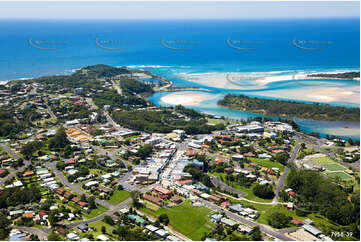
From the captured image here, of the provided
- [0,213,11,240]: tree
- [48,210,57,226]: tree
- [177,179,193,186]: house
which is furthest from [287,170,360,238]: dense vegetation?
[0,213,11,240]: tree

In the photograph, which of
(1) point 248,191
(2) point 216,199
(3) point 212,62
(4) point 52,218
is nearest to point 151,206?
(2) point 216,199

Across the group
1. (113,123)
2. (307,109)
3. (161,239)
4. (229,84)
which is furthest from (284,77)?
(161,239)

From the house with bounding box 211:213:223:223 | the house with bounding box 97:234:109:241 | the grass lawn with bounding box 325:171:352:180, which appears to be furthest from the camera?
the grass lawn with bounding box 325:171:352:180

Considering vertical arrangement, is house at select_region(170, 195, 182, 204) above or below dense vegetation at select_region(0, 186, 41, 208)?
above

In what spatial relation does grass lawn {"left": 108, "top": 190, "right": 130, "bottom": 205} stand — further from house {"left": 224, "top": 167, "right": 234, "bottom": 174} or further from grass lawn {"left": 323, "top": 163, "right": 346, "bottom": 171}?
grass lawn {"left": 323, "top": 163, "right": 346, "bottom": 171}

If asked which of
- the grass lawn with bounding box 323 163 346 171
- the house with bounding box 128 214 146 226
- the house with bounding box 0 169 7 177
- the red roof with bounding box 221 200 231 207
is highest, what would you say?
the red roof with bounding box 221 200 231 207

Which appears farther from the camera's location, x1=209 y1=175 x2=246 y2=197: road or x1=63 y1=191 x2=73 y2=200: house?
x1=209 y1=175 x2=246 y2=197: road
